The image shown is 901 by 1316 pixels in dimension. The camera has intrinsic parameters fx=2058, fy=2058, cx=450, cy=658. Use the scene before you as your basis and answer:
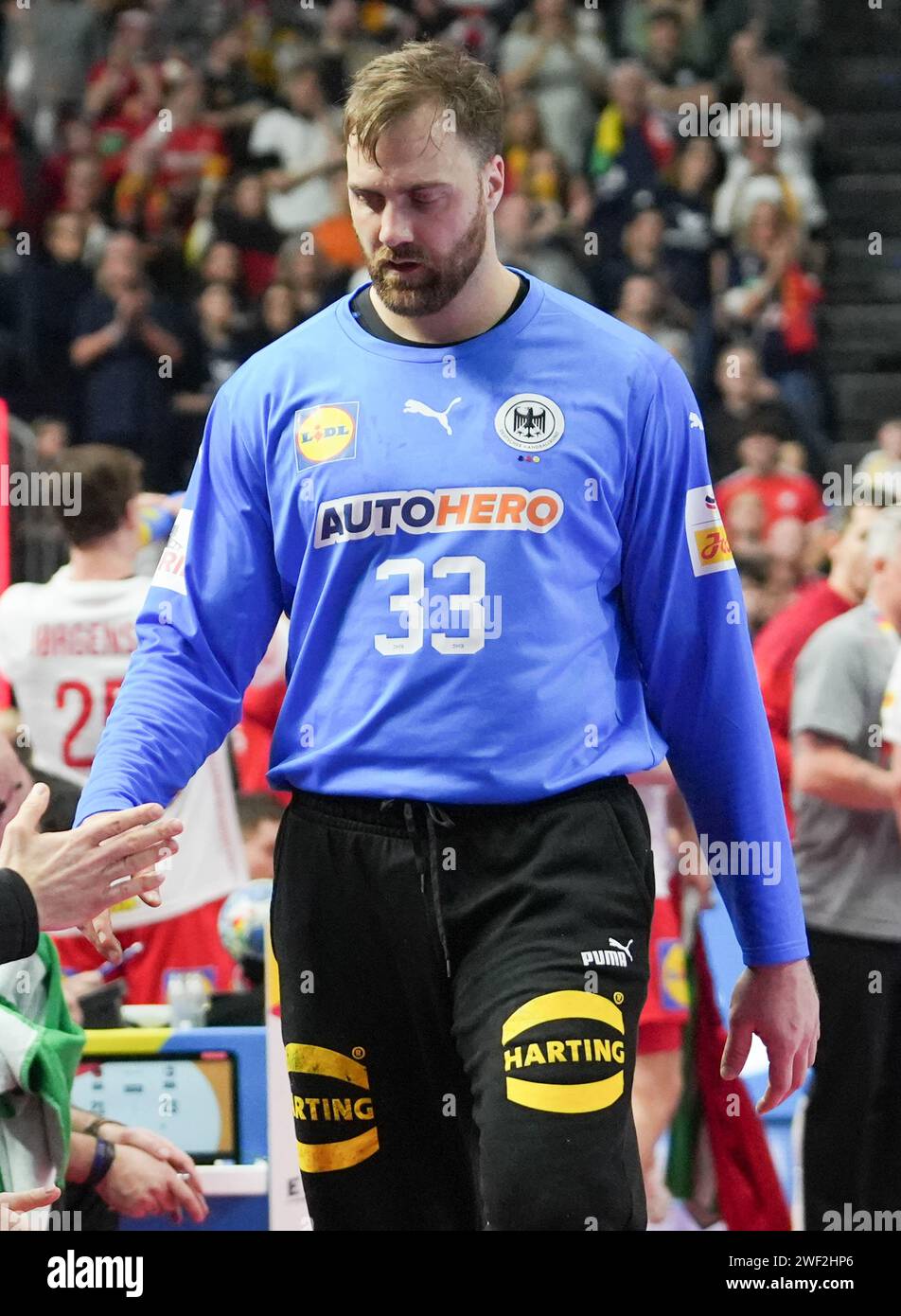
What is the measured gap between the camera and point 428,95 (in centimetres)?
298

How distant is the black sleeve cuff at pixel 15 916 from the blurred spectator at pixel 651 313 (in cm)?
818

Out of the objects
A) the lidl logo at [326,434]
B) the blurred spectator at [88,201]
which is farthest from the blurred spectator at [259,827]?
the blurred spectator at [88,201]

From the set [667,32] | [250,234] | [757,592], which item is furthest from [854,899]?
[667,32]

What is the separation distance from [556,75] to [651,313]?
6.33 feet

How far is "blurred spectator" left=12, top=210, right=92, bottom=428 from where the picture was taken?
35.1 feet

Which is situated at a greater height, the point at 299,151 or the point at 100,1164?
the point at 299,151

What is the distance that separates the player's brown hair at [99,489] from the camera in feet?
18.7

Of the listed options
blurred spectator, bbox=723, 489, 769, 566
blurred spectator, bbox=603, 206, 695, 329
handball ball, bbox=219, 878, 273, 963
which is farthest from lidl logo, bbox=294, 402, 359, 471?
blurred spectator, bbox=603, 206, 695, 329

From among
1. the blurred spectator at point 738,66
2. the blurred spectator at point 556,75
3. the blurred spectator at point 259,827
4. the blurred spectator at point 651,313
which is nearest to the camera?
the blurred spectator at point 259,827

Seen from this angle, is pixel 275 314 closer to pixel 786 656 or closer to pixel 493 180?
pixel 786 656

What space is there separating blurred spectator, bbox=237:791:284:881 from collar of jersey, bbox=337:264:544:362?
3.45 m

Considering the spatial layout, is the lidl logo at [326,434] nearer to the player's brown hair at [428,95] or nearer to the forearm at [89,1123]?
the player's brown hair at [428,95]
